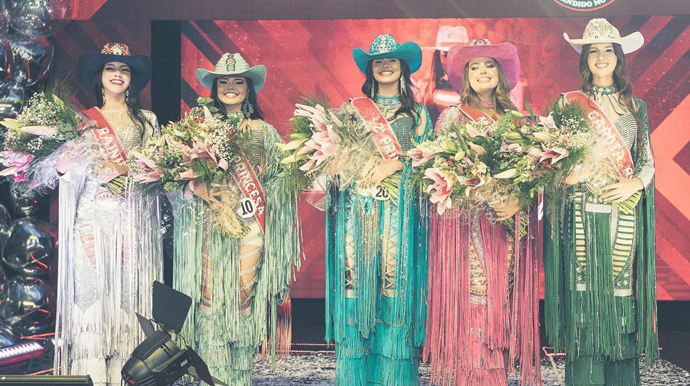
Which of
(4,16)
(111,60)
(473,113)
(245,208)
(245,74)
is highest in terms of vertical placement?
(4,16)

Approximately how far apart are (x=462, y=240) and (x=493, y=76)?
0.79 meters

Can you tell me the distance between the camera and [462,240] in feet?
12.7

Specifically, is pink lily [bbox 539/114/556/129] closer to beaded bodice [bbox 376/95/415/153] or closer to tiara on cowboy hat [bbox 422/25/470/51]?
beaded bodice [bbox 376/95/415/153]

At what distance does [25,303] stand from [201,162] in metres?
2.09

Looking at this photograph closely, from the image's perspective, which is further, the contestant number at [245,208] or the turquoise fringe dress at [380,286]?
the contestant number at [245,208]

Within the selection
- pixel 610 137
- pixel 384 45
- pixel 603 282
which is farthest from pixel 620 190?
pixel 384 45

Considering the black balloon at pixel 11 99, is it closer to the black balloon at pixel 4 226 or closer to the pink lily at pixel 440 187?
the black balloon at pixel 4 226

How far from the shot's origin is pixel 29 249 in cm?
532

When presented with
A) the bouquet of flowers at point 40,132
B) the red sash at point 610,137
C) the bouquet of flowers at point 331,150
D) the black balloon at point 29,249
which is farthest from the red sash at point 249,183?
the black balloon at point 29,249

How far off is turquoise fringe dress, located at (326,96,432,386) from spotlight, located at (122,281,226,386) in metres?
0.89

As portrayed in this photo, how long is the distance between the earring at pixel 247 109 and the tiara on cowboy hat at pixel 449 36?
5.66 feet

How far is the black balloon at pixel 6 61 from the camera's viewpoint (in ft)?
16.8

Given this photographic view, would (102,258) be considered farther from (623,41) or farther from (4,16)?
(623,41)

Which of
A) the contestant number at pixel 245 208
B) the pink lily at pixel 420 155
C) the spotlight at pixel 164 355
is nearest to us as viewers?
the spotlight at pixel 164 355
